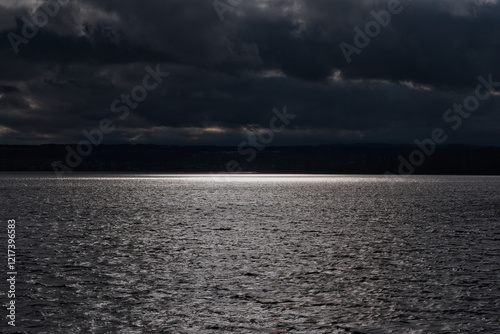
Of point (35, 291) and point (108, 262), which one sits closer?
point (35, 291)

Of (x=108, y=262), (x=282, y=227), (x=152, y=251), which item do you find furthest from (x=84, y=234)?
(x=282, y=227)

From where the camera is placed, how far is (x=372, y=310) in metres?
26.6

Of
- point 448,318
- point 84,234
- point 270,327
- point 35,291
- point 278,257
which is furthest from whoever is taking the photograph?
point 84,234

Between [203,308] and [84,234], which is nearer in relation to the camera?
[203,308]

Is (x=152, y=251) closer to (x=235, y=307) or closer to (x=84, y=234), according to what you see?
(x=84, y=234)

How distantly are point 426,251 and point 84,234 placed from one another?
3917 centimetres

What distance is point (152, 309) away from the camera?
26.6 m

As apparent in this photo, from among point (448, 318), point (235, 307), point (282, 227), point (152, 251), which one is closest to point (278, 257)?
point (152, 251)

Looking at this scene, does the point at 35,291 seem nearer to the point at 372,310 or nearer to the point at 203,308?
the point at 203,308

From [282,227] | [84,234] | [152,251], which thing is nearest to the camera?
[152,251]

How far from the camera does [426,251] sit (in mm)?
47906

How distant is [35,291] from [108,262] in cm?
1132

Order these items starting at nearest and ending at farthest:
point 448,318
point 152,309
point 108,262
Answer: point 448,318, point 152,309, point 108,262

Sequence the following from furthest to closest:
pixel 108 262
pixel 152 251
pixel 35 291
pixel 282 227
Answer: pixel 282 227 < pixel 152 251 < pixel 108 262 < pixel 35 291
